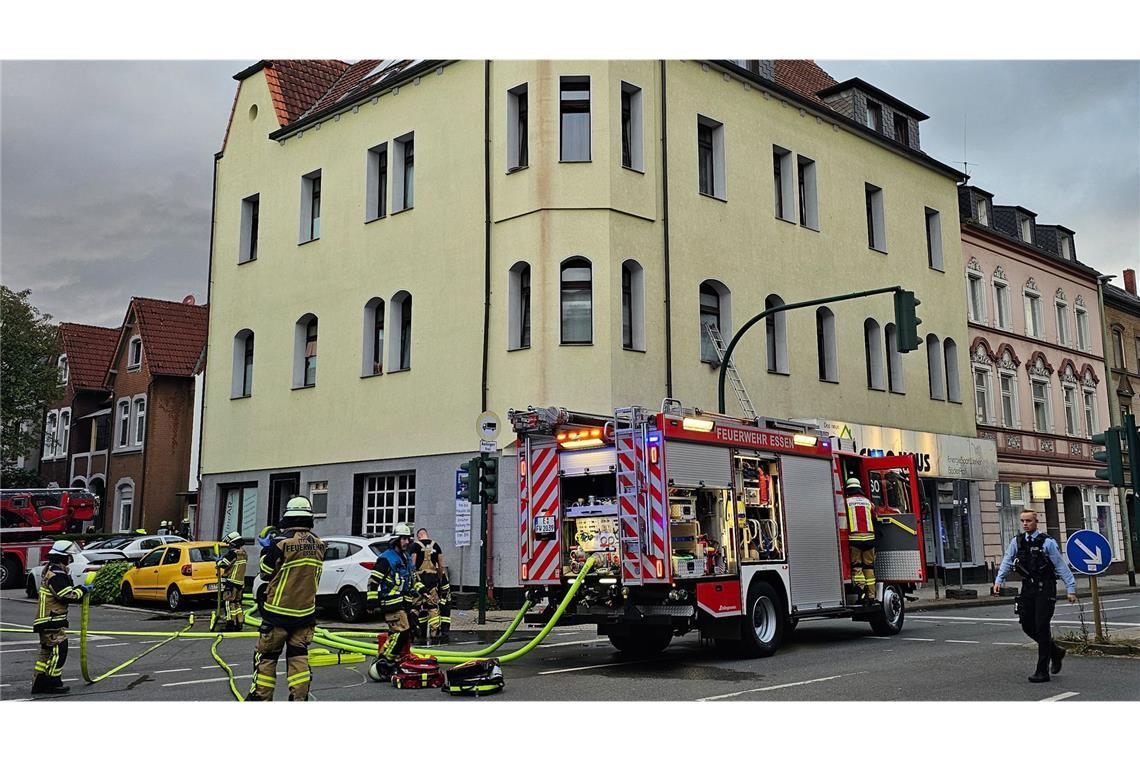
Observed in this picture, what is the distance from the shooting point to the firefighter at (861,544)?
570 inches

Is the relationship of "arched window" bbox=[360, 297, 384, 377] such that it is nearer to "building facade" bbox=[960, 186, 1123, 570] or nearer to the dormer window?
"building facade" bbox=[960, 186, 1123, 570]

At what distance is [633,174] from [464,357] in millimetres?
5230

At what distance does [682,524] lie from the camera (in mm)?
12188

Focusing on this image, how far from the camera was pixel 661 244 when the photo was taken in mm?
21594

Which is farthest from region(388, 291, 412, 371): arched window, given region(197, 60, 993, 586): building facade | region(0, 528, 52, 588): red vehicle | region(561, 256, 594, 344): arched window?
region(0, 528, 52, 588): red vehicle

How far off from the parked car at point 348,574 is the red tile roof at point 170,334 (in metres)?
23.3

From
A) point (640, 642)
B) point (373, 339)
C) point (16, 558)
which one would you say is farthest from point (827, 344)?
point (16, 558)

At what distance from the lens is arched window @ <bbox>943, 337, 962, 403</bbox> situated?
3105 cm

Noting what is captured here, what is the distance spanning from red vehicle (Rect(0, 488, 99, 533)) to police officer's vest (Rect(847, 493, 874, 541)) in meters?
27.5

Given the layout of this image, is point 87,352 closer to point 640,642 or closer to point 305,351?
point 305,351

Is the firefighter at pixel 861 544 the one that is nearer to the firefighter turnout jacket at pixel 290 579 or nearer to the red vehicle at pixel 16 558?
the firefighter turnout jacket at pixel 290 579

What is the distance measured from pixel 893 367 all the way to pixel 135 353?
2933 centimetres
